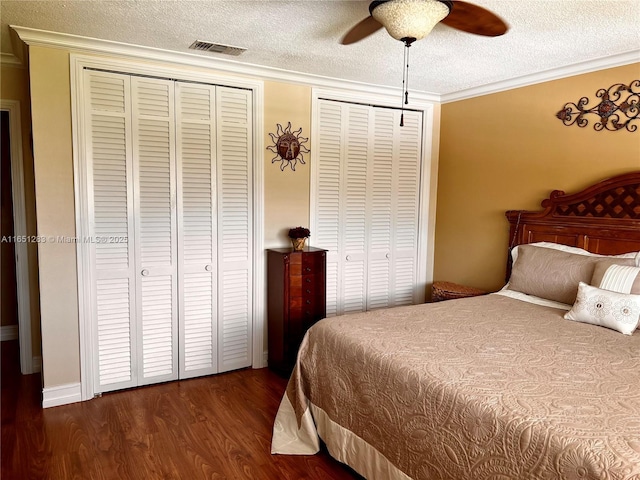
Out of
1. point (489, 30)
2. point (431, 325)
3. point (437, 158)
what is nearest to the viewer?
point (489, 30)

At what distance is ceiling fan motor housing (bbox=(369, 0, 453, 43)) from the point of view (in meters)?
1.93

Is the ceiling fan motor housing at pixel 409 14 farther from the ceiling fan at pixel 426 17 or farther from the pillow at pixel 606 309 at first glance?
the pillow at pixel 606 309

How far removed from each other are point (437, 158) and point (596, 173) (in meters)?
1.56

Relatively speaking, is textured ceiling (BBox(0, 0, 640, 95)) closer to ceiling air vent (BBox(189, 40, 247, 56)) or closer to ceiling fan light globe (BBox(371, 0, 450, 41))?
ceiling air vent (BBox(189, 40, 247, 56))

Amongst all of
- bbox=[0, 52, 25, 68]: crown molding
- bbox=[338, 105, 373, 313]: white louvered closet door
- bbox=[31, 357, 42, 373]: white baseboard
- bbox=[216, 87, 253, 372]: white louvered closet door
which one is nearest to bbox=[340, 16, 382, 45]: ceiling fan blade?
bbox=[216, 87, 253, 372]: white louvered closet door

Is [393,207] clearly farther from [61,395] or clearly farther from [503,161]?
[61,395]

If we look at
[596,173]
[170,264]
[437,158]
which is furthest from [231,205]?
[596,173]

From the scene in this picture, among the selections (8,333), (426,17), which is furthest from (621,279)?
(8,333)

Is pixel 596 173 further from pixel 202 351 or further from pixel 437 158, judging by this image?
pixel 202 351

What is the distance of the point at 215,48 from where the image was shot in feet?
9.86

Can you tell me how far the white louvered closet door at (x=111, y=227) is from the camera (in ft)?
9.93

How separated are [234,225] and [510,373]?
231 centimetres

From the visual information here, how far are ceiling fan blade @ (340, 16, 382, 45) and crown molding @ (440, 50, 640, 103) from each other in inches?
71.0

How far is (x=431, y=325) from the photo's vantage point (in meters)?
2.53
